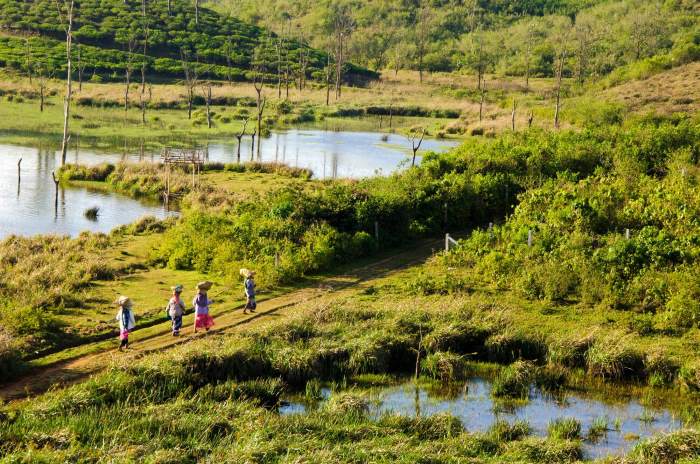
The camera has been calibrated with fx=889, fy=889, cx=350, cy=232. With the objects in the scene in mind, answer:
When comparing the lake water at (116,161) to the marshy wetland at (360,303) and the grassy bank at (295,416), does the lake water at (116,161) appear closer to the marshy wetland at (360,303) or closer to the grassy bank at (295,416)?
the marshy wetland at (360,303)

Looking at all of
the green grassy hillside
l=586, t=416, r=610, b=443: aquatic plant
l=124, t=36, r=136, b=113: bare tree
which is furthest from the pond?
the green grassy hillside

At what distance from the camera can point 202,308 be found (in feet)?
63.2

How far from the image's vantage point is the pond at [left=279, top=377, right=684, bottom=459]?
16.1 metres

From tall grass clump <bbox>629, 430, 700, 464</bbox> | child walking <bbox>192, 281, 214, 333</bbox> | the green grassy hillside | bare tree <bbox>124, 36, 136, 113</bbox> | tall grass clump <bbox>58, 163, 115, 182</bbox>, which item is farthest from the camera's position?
the green grassy hillside

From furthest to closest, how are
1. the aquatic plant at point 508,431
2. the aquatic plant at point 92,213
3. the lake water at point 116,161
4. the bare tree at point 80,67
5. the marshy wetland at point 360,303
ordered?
the bare tree at point 80,67, the aquatic plant at point 92,213, the lake water at point 116,161, the aquatic plant at point 508,431, the marshy wetland at point 360,303

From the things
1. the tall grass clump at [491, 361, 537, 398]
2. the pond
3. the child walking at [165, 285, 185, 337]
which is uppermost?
the child walking at [165, 285, 185, 337]

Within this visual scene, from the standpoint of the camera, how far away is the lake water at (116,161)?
34188 mm

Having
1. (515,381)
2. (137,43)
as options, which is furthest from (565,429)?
(137,43)

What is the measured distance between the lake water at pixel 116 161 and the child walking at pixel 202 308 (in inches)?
525

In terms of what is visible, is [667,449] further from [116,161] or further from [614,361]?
[116,161]

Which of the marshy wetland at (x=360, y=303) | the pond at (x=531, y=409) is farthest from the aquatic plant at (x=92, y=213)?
the pond at (x=531, y=409)

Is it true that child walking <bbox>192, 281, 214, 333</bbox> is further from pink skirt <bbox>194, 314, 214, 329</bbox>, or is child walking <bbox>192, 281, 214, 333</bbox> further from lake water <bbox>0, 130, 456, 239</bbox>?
lake water <bbox>0, 130, 456, 239</bbox>

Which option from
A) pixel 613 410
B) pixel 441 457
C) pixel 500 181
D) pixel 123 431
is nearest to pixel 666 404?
pixel 613 410

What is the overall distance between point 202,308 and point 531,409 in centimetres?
724
